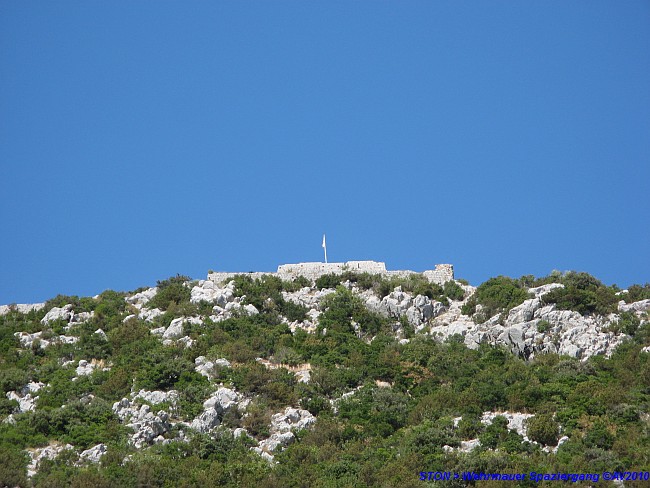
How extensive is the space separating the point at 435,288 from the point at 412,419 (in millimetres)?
12861

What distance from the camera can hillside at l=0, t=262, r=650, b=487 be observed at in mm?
50281

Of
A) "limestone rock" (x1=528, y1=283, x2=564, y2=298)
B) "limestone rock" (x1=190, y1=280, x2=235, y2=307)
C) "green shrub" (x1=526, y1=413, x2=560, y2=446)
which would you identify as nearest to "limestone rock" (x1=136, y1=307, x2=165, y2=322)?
"limestone rock" (x1=190, y1=280, x2=235, y2=307)

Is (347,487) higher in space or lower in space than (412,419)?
lower

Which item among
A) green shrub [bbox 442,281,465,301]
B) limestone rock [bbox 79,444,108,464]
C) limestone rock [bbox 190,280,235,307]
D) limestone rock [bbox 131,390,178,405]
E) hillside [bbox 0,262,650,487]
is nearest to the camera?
hillside [bbox 0,262,650,487]

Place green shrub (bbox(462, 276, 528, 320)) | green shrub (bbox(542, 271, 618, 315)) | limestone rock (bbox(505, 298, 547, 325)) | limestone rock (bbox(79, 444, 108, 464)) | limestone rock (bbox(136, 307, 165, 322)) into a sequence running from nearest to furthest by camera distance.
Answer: limestone rock (bbox(79, 444, 108, 464)) → green shrub (bbox(542, 271, 618, 315)) → limestone rock (bbox(505, 298, 547, 325)) → green shrub (bbox(462, 276, 528, 320)) → limestone rock (bbox(136, 307, 165, 322))

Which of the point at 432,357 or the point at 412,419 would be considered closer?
the point at 412,419

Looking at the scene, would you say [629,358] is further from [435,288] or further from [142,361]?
[142,361]

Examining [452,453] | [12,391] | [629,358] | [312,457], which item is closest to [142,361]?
[12,391]

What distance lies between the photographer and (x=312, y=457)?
51156 millimetres

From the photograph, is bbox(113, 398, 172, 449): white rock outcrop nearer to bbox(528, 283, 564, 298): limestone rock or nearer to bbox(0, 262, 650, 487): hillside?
bbox(0, 262, 650, 487): hillside

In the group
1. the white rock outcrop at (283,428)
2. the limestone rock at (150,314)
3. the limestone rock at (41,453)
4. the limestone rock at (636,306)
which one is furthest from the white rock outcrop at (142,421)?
the limestone rock at (636,306)

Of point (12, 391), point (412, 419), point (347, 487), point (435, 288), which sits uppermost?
point (435, 288)

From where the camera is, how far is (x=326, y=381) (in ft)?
188

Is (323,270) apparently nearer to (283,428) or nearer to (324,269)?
(324,269)
